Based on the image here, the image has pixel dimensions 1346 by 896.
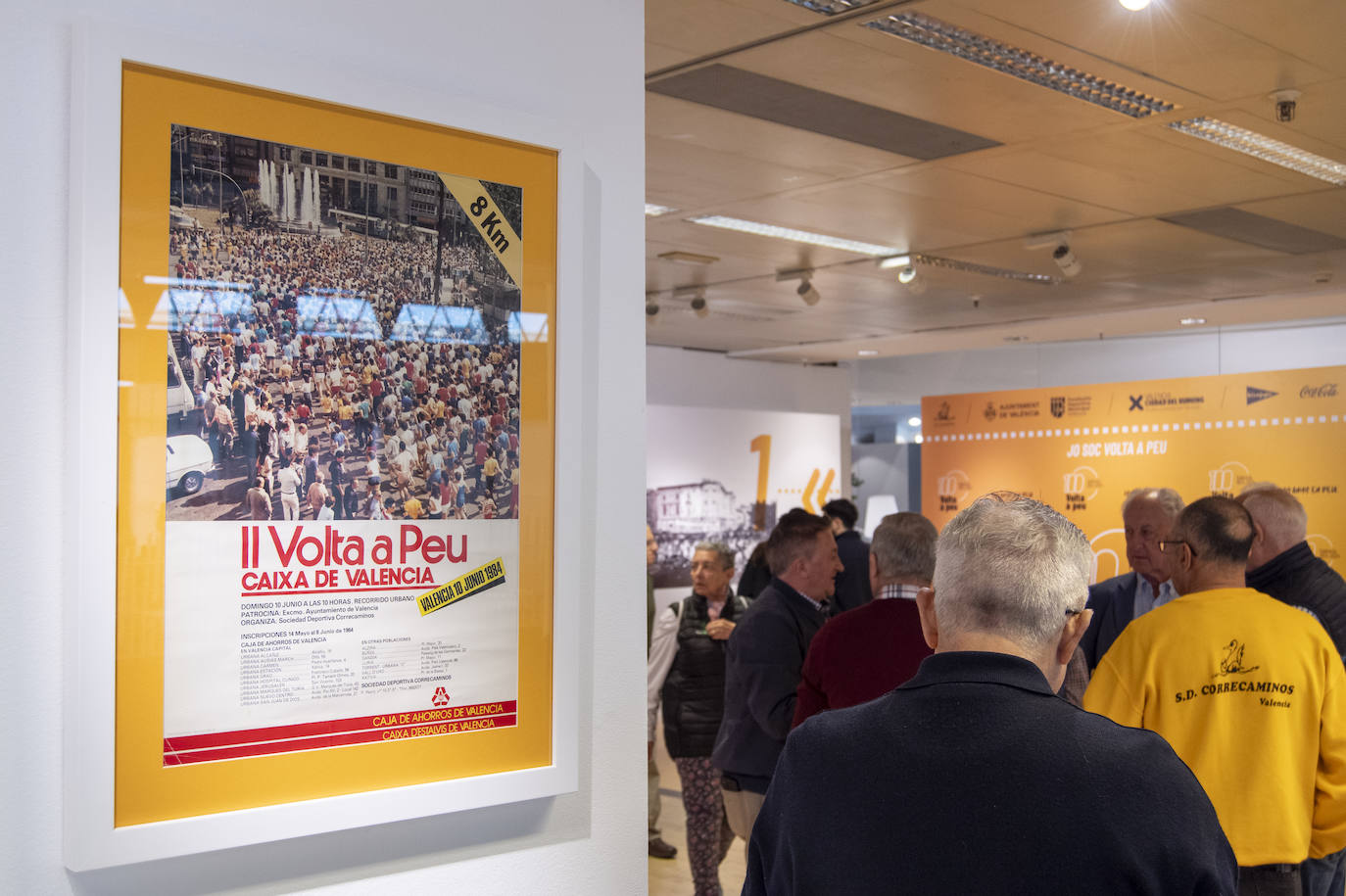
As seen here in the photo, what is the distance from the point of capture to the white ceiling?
11.9ft

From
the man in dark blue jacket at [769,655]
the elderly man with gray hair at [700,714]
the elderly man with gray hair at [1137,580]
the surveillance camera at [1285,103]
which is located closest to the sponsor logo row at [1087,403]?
the surveillance camera at [1285,103]

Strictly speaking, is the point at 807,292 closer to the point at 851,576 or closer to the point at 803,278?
the point at 803,278

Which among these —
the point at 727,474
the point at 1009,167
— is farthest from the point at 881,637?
the point at 727,474

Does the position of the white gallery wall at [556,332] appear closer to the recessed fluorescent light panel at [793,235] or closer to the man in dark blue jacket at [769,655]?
the man in dark blue jacket at [769,655]

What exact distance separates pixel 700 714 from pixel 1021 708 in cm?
352

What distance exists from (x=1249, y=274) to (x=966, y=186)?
11.8 ft

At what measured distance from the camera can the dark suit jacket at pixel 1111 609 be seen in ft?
14.0

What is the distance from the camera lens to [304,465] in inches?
60.9

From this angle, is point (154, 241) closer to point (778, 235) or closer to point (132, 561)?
point (132, 561)

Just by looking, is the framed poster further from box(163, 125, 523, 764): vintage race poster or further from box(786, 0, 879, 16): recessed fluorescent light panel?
box(786, 0, 879, 16): recessed fluorescent light panel

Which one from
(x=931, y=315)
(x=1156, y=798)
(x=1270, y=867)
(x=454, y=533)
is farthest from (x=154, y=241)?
(x=931, y=315)

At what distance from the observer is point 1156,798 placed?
49.9 inches

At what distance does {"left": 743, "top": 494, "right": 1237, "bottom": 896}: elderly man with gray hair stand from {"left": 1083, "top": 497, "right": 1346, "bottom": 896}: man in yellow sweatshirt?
1666mm

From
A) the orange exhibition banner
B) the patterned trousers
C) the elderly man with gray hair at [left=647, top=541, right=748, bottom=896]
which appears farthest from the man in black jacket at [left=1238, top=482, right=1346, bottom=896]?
the orange exhibition banner
